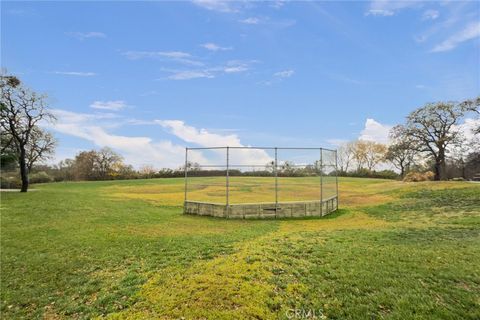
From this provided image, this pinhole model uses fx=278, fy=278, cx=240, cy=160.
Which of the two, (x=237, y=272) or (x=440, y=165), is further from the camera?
(x=440, y=165)

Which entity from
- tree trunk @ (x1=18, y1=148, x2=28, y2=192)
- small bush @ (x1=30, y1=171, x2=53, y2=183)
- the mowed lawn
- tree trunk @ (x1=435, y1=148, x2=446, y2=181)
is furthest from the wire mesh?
small bush @ (x1=30, y1=171, x2=53, y2=183)

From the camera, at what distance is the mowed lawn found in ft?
14.7

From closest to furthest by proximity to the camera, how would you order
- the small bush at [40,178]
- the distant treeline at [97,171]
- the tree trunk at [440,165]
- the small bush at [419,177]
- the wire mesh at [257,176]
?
the wire mesh at [257,176] < the small bush at [419,177] < the tree trunk at [440,165] < the small bush at [40,178] < the distant treeline at [97,171]

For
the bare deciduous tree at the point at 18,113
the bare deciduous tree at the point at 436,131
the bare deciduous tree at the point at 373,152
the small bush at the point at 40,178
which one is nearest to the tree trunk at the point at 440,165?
the bare deciduous tree at the point at 436,131

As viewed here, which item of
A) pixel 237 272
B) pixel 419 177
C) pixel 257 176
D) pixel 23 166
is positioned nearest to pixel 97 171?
pixel 23 166

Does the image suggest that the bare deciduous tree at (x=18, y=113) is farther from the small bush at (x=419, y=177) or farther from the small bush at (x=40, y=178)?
the small bush at (x=419, y=177)

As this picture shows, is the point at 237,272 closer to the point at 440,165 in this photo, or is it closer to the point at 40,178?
the point at 440,165

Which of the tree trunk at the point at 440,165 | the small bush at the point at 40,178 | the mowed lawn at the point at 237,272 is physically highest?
the tree trunk at the point at 440,165

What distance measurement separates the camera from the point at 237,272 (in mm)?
5801

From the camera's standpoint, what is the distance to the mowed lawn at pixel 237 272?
4492mm

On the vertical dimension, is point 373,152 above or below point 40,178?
above

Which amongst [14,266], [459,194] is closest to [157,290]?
[14,266]

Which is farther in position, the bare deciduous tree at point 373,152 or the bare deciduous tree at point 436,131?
the bare deciduous tree at point 373,152

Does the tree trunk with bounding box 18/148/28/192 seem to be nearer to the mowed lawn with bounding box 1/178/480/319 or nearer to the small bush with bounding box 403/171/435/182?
the mowed lawn with bounding box 1/178/480/319
